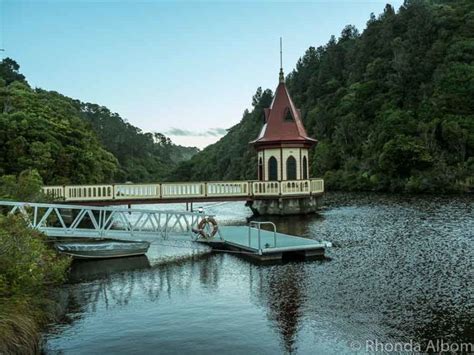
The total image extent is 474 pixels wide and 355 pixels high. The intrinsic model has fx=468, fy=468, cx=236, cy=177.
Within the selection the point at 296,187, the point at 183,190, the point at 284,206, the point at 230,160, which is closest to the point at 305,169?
the point at 296,187

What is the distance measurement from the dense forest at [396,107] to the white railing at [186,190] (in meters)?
18.3

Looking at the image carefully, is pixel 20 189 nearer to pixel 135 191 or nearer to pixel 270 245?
pixel 135 191

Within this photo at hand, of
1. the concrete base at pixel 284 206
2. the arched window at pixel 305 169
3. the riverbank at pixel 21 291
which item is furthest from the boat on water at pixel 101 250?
the arched window at pixel 305 169

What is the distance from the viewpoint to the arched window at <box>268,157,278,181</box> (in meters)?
24.6

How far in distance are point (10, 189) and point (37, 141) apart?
1073cm

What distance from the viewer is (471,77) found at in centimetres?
4247

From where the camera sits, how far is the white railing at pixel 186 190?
69.9 ft

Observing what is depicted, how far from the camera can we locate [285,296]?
9602 mm

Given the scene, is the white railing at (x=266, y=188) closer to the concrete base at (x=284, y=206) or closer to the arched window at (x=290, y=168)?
the concrete base at (x=284, y=206)

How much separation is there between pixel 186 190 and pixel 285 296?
13621mm

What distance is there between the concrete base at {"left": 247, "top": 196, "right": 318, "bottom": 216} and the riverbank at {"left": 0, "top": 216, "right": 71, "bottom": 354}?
52.5 feet

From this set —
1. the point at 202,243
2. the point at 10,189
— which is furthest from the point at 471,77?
the point at 10,189

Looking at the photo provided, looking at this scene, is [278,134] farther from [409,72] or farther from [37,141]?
[409,72]

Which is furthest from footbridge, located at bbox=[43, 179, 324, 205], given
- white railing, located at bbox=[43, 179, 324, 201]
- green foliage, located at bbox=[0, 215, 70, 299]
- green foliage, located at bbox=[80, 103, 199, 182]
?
green foliage, located at bbox=[80, 103, 199, 182]
